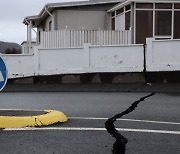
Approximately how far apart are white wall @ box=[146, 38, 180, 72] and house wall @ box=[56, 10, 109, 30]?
931cm

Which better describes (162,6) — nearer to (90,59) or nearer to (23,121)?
(90,59)

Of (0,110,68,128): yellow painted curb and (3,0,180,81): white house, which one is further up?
(3,0,180,81): white house

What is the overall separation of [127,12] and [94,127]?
15672 mm

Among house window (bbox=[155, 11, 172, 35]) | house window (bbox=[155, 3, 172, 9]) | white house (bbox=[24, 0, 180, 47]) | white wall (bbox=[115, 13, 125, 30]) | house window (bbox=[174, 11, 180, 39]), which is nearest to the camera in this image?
white house (bbox=[24, 0, 180, 47])

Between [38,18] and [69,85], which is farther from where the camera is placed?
[38,18]

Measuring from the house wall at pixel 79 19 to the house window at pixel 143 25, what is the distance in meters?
3.46

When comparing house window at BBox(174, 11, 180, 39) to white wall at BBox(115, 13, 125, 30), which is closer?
house window at BBox(174, 11, 180, 39)

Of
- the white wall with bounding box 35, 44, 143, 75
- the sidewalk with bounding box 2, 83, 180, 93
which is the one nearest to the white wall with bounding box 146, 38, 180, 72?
the white wall with bounding box 35, 44, 143, 75

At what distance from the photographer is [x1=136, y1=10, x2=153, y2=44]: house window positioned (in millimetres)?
20969

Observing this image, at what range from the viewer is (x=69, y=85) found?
15.6 m

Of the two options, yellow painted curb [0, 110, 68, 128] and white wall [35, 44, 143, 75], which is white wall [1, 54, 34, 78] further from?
yellow painted curb [0, 110, 68, 128]

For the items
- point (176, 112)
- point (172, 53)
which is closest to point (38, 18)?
point (172, 53)

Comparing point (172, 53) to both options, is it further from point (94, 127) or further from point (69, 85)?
point (94, 127)

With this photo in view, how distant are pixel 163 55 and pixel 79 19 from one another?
10.1 m
